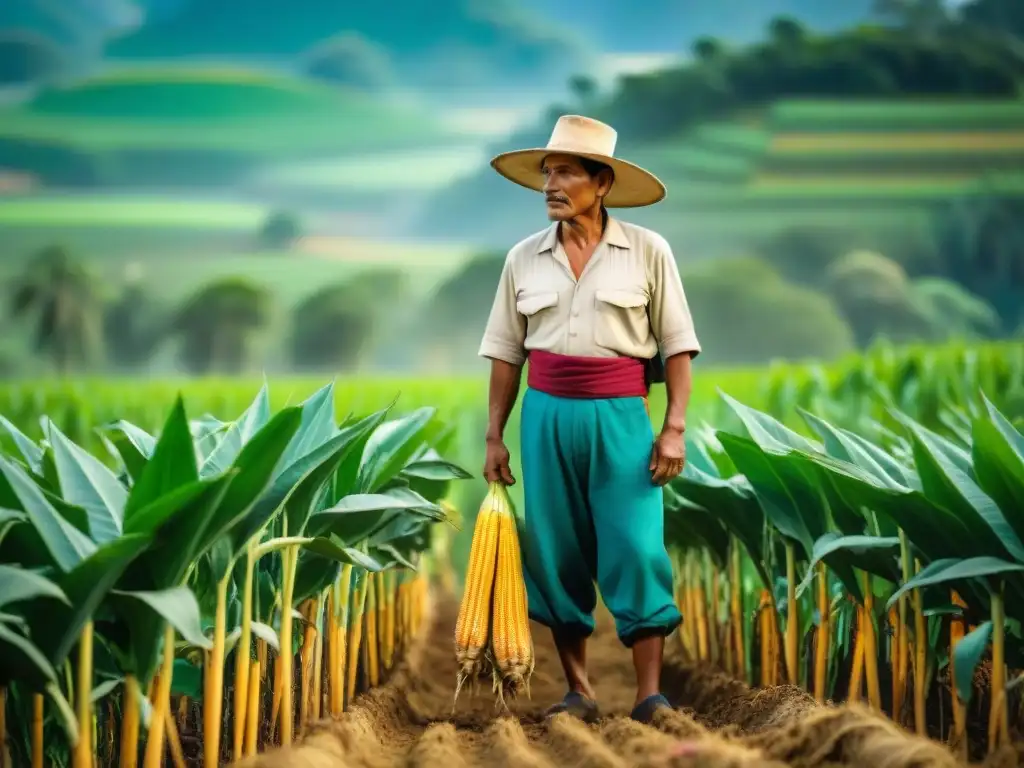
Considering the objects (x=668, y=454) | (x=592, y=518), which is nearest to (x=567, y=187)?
(x=668, y=454)

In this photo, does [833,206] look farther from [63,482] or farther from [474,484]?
[63,482]

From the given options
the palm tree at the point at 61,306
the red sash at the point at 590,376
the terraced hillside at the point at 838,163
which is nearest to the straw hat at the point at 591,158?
the red sash at the point at 590,376

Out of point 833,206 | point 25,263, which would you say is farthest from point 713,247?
point 25,263

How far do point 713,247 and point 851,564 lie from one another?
18614 mm

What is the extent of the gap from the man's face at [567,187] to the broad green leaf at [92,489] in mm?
1210

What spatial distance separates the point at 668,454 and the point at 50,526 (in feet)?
4.61

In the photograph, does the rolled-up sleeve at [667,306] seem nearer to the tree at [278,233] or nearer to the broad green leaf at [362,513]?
the broad green leaf at [362,513]

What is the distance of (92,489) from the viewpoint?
6.35 feet

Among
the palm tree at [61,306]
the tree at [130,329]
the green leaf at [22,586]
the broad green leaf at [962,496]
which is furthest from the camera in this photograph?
the palm tree at [61,306]

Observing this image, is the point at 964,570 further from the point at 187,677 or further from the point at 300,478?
the point at 187,677

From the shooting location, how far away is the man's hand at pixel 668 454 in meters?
2.83

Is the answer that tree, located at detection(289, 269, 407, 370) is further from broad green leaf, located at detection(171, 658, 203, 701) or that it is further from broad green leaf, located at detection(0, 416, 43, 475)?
broad green leaf, located at detection(171, 658, 203, 701)

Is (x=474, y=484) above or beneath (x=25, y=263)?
beneath

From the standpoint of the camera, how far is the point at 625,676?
153 inches
